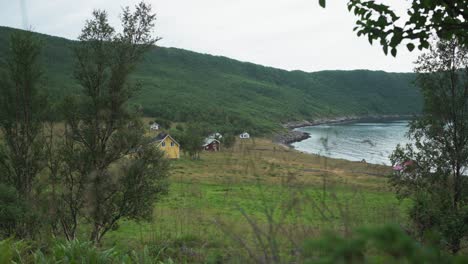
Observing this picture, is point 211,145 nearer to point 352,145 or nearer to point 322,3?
point 352,145

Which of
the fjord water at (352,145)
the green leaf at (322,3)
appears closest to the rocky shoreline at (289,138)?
the fjord water at (352,145)

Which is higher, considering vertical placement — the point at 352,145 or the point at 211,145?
the point at 352,145

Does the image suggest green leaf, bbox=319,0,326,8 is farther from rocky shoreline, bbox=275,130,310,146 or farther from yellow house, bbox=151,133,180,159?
rocky shoreline, bbox=275,130,310,146

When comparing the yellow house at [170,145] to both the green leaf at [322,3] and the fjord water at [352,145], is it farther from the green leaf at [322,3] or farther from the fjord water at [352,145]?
the green leaf at [322,3]

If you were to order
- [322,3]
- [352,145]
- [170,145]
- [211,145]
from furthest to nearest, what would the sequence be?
[211,145]
[352,145]
[170,145]
[322,3]

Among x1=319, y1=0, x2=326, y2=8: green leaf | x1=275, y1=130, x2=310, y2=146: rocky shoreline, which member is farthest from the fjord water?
x1=275, y1=130, x2=310, y2=146: rocky shoreline

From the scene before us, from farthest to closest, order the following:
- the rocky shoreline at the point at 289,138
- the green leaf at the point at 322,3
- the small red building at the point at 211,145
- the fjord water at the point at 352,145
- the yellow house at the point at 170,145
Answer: the rocky shoreline at the point at 289,138, the small red building at the point at 211,145, the yellow house at the point at 170,145, the fjord water at the point at 352,145, the green leaf at the point at 322,3

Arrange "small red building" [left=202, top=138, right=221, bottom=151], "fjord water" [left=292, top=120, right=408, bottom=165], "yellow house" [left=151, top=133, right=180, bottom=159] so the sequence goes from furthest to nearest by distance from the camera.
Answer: "small red building" [left=202, top=138, right=221, bottom=151] → "yellow house" [left=151, top=133, right=180, bottom=159] → "fjord water" [left=292, top=120, right=408, bottom=165]

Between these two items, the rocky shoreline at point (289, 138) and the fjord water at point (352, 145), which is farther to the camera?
the rocky shoreline at point (289, 138)

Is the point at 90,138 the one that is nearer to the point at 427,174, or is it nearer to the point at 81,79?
the point at 81,79

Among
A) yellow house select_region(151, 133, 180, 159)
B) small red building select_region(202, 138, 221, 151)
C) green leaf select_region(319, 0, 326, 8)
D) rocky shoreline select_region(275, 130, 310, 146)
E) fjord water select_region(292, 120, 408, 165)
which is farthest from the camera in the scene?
rocky shoreline select_region(275, 130, 310, 146)

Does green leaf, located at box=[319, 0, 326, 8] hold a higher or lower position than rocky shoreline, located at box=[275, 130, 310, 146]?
higher

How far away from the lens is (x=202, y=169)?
64562 millimetres

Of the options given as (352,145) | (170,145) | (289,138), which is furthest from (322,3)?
(289,138)
